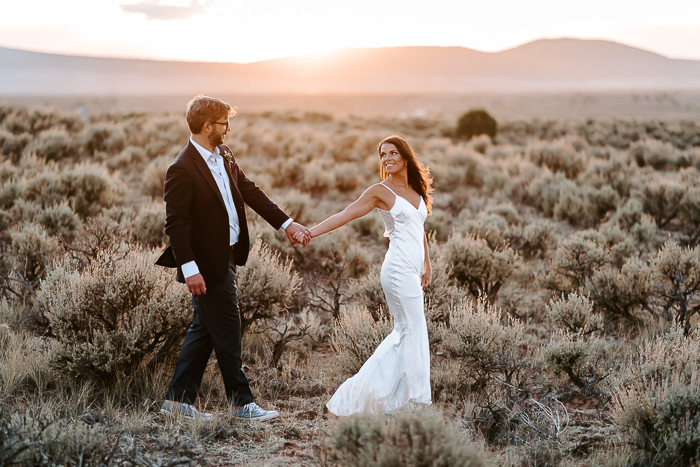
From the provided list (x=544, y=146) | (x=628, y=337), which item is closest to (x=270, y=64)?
(x=544, y=146)

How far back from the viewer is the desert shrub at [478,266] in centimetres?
719

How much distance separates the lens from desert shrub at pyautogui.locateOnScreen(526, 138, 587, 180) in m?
16.9

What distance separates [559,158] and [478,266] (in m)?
12.2

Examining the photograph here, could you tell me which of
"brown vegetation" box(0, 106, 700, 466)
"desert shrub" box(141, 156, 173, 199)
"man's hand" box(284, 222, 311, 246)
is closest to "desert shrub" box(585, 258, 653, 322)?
"brown vegetation" box(0, 106, 700, 466)

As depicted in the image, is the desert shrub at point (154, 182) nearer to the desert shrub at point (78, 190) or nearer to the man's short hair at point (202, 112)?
the desert shrub at point (78, 190)

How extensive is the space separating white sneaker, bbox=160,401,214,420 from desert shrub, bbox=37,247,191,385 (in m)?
0.64

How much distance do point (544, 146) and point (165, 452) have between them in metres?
17.8

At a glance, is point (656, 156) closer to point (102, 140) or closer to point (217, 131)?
point (217, 131)

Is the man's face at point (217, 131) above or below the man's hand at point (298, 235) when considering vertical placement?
above

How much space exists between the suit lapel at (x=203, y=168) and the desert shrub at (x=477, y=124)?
24.5 metres

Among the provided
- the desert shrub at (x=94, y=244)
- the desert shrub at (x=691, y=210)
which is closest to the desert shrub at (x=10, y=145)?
the desert shrub at (x=94, y=244)

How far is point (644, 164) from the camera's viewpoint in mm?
18781

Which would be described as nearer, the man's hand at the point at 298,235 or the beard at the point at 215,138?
the beard at the point at 215,138

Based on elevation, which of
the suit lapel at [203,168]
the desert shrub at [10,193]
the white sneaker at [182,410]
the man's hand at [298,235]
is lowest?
the white sneaker at [182,410]
